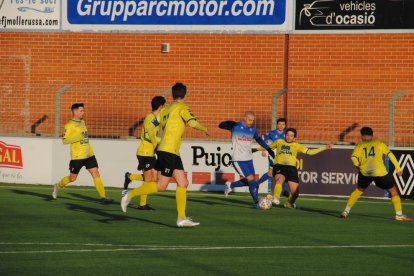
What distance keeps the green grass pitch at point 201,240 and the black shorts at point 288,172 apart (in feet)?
2.20

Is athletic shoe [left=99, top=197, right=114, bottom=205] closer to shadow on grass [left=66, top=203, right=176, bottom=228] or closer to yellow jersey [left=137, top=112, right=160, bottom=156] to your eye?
shadow on grass [left=66, top=203, right=176, bottom=228]

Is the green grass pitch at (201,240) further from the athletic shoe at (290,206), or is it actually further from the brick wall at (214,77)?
the brick wall at (214,77)

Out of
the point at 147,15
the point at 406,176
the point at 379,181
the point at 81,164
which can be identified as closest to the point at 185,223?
the point at 379,181

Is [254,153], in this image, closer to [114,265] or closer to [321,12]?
[321,12]

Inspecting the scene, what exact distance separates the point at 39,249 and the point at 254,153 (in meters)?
11.1

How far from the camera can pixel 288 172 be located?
19.3 m

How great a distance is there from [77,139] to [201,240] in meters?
5.85

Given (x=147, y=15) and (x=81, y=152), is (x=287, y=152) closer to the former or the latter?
(x=81, y=152)

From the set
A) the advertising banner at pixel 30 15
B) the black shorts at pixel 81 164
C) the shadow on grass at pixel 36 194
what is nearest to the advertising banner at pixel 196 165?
the shadow on grass at pixel 36 194

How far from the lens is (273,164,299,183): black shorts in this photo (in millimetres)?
19188

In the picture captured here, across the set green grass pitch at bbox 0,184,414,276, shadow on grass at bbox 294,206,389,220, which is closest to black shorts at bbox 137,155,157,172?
green grass pitch at bbox 0,184,414,276

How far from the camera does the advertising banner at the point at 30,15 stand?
2923cm

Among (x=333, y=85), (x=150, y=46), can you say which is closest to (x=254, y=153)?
(x=333, y=85)

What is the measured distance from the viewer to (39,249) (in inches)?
509
